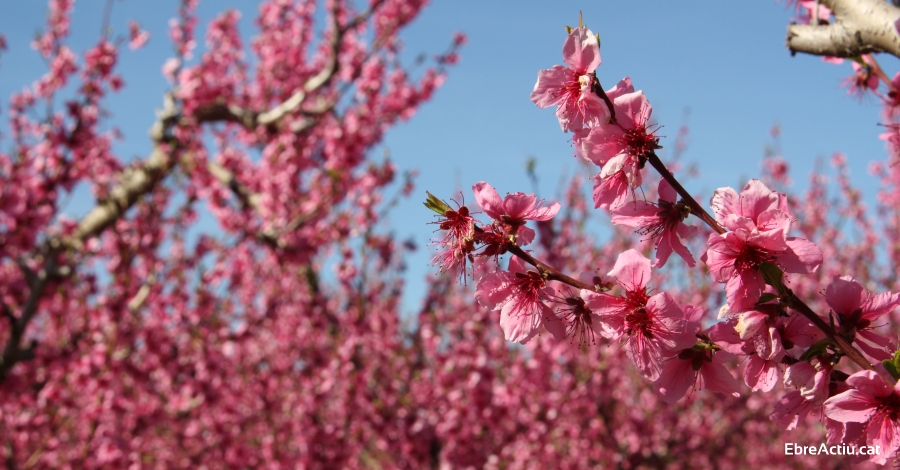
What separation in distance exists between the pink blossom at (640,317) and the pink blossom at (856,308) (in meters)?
0.37

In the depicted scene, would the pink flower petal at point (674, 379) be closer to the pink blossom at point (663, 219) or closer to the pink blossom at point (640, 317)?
the pink blossom at point (640, 317)

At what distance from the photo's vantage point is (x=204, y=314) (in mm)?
7266

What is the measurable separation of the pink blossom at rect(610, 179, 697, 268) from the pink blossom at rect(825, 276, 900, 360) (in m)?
0.33

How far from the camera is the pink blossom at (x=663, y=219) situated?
1.49m

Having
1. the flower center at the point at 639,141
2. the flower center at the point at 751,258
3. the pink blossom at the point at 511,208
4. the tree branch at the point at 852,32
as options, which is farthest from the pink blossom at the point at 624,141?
the tree branch at the point at 852,32

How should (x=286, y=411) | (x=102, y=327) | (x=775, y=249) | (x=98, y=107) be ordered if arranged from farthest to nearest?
(x=286, y=411) < (x=98, y=107) < (x=102, y=327) < (x=775, y=249)

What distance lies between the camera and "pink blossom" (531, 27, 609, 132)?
1438 mm

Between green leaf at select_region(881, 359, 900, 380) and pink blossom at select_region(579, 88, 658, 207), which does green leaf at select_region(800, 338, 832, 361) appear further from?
pink blossom at select_region(579, 88, 658, 207)

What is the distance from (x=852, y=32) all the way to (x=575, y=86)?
42.0 inches

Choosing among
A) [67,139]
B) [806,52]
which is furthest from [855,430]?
[67,139]

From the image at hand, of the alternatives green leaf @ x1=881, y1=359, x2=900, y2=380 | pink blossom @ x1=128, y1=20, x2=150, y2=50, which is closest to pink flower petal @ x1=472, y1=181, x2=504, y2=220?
green leaf @ x1=881, y1=359, x2=900, y2=380

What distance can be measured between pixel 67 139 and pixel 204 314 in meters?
2.46

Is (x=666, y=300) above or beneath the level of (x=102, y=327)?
beneath

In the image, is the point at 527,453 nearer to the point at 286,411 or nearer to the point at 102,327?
the point at 286,411
